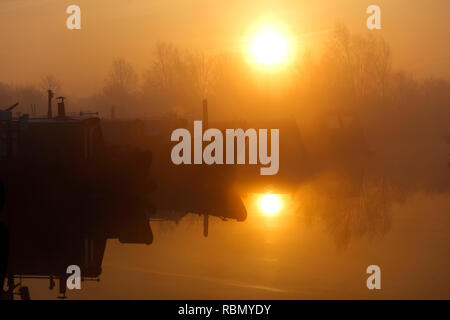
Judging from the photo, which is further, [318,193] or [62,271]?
[318,193]

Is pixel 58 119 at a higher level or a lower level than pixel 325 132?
lower

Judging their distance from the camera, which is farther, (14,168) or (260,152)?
(260,152)

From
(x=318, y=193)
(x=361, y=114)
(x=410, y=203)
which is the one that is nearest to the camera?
(x=410, y=203)

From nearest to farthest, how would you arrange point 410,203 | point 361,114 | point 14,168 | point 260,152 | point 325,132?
1. point 410,203
2. point 14,168
3. point 260,152
4. point 325,132
5. point 361,114

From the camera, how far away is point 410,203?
27859 mm

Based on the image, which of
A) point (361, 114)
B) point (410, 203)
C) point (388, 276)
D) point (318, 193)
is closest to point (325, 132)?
point (361, 114)

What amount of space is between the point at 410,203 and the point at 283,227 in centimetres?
815

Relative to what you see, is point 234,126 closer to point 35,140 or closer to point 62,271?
point 35,140

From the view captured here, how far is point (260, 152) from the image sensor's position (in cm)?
7138

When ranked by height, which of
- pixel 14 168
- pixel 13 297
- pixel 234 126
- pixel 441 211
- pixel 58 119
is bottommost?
pixel 13 297

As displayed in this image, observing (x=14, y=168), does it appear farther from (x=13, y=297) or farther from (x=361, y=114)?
(x=361, y=114)

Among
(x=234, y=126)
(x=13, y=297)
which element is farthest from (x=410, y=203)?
(x=234, y=126)

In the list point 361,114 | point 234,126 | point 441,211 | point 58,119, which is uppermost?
point 361,114

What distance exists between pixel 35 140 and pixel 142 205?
20.2 ft
